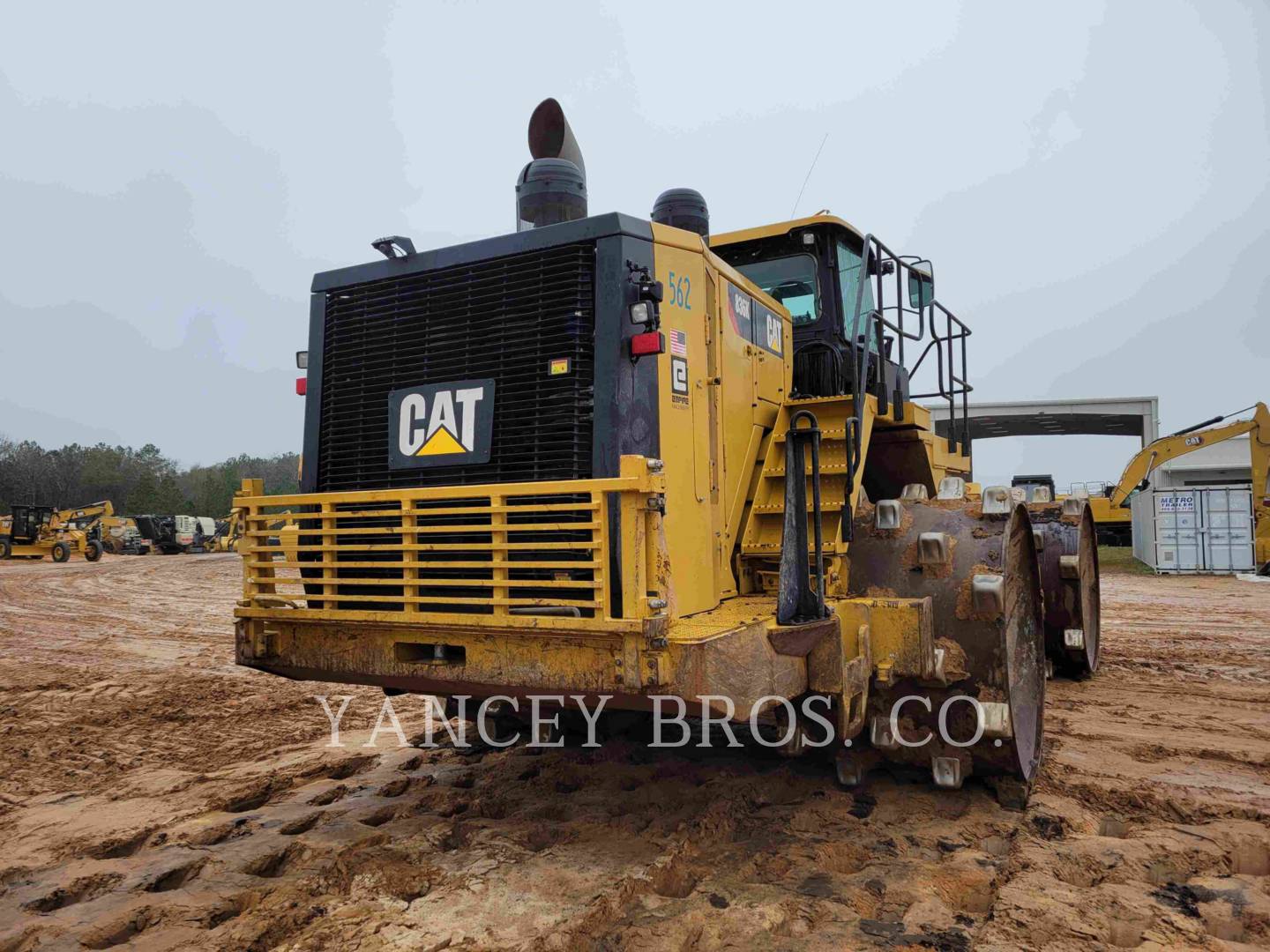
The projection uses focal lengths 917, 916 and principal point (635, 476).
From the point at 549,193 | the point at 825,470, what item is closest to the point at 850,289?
the point at 825,470

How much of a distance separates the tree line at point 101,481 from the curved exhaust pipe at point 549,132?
55.8 m

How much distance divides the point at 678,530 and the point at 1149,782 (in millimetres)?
2797

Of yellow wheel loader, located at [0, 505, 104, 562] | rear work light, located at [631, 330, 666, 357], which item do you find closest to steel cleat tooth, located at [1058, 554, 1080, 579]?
rear work light, located at [631, 330, 666, 357]

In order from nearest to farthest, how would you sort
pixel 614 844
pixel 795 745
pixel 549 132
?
pixel 795 745 → pixel 614 844 → pixel 549 132

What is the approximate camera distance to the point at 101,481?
64.2 metres

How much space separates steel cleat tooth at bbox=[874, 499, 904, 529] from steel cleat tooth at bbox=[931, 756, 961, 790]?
1.07 meters

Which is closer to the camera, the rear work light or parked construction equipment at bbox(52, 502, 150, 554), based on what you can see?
the rear work light

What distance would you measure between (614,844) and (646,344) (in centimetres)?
209

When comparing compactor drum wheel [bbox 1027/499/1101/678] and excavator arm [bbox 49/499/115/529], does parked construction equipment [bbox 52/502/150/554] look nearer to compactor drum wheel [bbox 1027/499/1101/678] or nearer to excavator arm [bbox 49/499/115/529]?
excavator arm [bbox 49/499/115/529]

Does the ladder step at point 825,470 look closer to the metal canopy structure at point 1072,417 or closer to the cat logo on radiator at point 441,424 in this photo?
the cat logo on radiator at point 441,424

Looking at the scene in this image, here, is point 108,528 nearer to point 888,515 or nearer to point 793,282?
point 793,282

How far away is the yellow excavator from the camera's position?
17938 millimetres

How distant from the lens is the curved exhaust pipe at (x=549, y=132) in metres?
4.75

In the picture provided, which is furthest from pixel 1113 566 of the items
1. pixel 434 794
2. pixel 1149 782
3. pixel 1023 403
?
pixel 434 794
